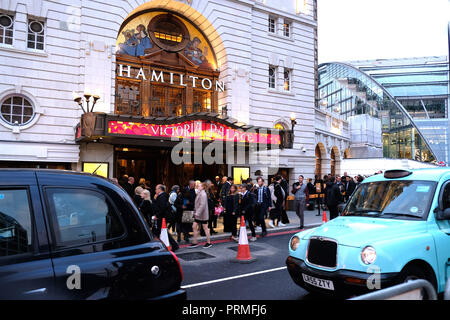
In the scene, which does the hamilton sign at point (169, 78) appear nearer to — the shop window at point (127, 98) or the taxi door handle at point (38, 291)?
the shop window at point (127, 98)

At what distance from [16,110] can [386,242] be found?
1540 cm

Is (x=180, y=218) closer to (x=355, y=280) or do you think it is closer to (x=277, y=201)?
Answer: (x=277, y=201)

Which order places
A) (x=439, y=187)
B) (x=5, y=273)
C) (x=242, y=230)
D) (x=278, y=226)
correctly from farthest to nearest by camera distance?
1. (x=278, y=226)
2. (x=242, y=230)
3. (x=439, y=187)
4. (x=5, y=273)

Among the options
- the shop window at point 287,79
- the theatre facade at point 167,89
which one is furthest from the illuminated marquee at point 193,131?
the shop window at point 287,79

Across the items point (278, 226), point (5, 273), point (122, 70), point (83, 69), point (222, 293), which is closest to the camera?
point (5, 273)

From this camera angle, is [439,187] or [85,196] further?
[439,187]

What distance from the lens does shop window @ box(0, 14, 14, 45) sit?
1424 cm

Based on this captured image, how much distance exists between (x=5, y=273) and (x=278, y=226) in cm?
1155

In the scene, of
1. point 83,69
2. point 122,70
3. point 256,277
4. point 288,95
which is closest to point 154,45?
point 122,70

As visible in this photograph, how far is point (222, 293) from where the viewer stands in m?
5.56

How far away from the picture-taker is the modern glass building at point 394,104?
49031mm

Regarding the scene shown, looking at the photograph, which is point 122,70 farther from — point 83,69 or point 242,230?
point 242,230

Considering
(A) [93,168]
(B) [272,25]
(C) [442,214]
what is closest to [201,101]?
(A) [93,168]

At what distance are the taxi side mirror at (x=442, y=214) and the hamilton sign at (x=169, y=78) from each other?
51.0 ft
